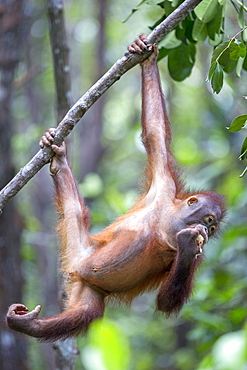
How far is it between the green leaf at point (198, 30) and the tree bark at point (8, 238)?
273cm

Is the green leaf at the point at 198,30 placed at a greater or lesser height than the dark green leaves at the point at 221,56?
greater

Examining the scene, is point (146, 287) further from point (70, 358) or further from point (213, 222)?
point (70, 358)

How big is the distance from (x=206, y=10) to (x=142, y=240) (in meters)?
1.59

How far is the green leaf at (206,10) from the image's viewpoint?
3.25 metres

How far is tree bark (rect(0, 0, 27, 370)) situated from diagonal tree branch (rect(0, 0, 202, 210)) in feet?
7.66

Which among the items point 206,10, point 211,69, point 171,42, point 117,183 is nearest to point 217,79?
point 211,69

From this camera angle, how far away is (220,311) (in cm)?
680

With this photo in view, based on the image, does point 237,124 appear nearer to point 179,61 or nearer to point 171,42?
point 171,42

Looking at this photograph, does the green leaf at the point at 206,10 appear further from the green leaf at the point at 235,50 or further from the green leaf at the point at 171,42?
the green leaf at the point at 171,42

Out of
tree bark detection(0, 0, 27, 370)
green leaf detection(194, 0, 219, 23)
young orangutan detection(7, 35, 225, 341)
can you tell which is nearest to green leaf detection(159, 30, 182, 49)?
young orangutan detection(7, 35, 225, 341)

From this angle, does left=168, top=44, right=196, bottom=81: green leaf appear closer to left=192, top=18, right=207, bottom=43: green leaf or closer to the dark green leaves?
left=192, top=18, right=207, bottom=43: green leaf

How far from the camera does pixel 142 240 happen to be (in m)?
3.87

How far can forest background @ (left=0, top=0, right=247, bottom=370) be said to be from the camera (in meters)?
5.51

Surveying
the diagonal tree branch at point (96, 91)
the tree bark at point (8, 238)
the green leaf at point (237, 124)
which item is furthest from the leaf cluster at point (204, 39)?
the tree bark at point (8, 238)
